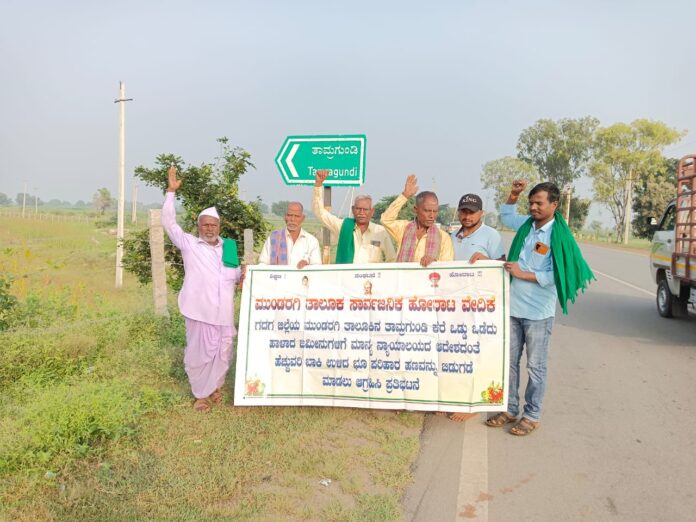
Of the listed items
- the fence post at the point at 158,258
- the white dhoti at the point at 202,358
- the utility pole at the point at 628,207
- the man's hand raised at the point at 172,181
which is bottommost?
the white dhoti at the point at 202,358

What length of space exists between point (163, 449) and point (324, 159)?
345 centimetres

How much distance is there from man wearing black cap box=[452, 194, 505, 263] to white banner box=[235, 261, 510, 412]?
0.87 feet

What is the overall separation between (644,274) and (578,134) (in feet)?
143

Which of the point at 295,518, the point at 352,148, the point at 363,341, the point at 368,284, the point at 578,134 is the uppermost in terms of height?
the point at 578,134

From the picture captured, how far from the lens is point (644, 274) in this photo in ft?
53.5

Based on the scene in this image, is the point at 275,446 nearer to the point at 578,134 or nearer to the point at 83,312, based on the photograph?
the point at 83,312

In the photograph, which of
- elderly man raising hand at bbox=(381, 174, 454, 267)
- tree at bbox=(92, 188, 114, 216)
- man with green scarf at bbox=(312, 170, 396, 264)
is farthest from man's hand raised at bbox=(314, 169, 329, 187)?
tree at bbox=(92, 188, 114, 216)

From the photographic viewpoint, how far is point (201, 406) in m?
4.56

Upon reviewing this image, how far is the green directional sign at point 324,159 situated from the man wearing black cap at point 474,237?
59.5 inches

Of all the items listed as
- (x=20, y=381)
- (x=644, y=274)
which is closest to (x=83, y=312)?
(x=20, y=381)

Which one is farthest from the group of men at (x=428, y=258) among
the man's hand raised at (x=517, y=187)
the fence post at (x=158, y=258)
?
Result: the fence post at (x=158, y=258)

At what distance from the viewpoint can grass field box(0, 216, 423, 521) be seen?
10.1 ft

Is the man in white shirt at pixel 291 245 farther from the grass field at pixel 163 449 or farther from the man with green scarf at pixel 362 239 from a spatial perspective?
the grass field at pixel 163 449

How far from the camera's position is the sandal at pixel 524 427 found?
14.2 ft
